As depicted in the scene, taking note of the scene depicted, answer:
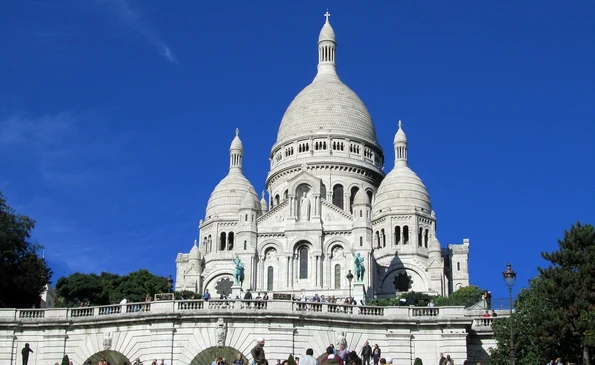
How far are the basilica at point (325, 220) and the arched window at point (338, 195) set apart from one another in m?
0.11

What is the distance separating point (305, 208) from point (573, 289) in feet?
201

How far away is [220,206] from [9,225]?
55.5m

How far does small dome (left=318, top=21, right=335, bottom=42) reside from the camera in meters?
130

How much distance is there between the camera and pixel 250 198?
10431cm

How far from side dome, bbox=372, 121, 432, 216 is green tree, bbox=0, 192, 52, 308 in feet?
172

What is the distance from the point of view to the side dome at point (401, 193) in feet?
358

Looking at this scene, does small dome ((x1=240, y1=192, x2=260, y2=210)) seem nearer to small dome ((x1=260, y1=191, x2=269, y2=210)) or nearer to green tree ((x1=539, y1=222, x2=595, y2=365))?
small dome ((x1=260, y1=191, x2=269, y2=210))

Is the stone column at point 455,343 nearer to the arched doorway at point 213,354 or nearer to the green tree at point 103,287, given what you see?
the arched doorway at point 213,354

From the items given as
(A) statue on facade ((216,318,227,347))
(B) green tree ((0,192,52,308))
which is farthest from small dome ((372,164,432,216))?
(A) statue on facade ((216,318,227,347))

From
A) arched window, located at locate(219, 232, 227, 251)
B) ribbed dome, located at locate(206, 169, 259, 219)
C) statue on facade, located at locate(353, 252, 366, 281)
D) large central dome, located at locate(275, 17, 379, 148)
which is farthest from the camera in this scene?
large central dome, located at locate(275, 17, 379, 148)

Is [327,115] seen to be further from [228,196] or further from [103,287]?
[103,287]

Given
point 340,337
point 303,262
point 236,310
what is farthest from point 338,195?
point 236,310

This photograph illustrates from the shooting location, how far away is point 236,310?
42.7m

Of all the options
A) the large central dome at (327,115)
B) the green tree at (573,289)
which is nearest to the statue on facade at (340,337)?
the green tree at (573,289)
